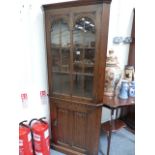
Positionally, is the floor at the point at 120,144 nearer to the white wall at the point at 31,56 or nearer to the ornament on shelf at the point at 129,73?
the white wall at the point at 31,56

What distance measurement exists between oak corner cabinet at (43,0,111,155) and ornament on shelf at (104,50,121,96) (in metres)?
0.25

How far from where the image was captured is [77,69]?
176cm

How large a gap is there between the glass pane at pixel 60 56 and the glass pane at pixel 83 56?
0.29 feet

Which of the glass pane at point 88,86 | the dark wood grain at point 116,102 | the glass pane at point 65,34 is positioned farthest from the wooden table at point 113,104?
the glass pane at point 65,34

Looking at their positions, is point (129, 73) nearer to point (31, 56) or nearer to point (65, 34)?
point (65, 34)

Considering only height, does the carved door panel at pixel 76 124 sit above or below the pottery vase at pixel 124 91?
below

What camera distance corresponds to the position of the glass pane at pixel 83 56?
5.31ft

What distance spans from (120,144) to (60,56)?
153 centimetres

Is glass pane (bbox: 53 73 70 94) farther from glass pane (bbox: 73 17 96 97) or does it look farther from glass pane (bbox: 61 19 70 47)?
glass pane (bbox: 61 19 70 47)

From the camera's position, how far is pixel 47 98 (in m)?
2.08

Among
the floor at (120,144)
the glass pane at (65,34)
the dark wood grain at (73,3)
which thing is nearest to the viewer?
the dark wood grain at (73,3)

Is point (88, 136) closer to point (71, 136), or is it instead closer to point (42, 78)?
point (71, 136)
